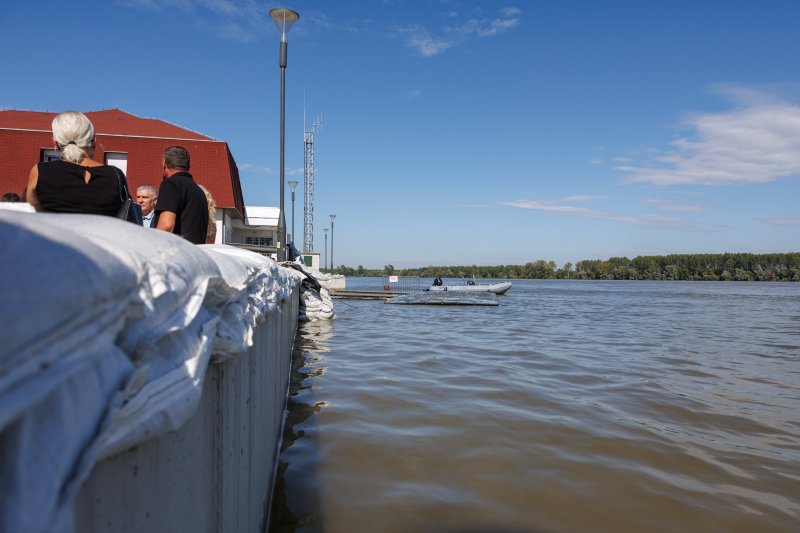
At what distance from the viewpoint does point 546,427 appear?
5402 mm

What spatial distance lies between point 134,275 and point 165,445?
49cm

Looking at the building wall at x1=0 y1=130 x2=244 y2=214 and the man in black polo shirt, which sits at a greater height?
the building wall at x1=0 y1=130 x2=244 y2=214

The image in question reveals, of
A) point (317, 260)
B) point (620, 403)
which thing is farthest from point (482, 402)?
point (317, 260)

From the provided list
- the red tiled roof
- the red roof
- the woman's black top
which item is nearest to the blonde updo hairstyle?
the woman's black top

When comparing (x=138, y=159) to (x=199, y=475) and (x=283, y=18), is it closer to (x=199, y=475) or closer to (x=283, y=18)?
(x=283, y=18)

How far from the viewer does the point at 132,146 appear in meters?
20.0

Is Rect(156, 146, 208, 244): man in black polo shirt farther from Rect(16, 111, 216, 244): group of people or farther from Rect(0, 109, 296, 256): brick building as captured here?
Rect(0, 109, 296, 256): brick building

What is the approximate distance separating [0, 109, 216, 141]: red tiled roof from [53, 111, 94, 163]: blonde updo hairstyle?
2019 centimetres

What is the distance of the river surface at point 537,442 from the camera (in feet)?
11.8

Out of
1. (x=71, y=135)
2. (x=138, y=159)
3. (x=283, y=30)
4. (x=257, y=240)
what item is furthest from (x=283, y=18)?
(x=257, y=240)

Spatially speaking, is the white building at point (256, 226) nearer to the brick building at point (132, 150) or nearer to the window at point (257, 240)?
the window at point (257, 240)

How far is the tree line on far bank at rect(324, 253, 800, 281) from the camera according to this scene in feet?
330

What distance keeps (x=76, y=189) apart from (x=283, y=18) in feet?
32.1

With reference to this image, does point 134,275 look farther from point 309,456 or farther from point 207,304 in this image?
point 309,456
